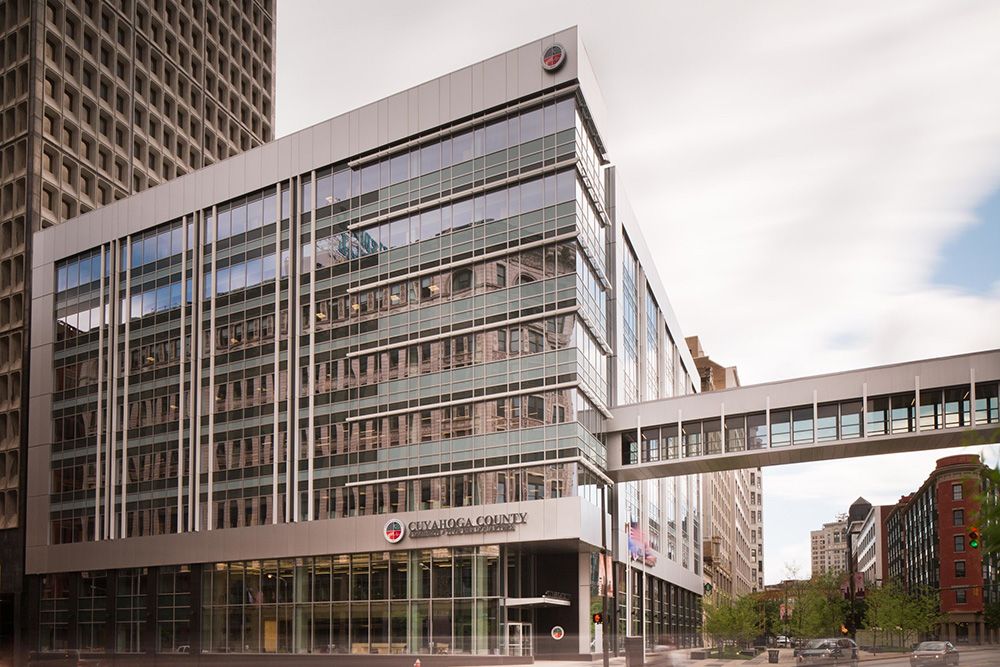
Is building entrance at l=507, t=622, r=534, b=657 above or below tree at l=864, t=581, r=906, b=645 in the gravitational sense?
above

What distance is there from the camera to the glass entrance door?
56.6 m

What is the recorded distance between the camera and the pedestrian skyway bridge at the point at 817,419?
51.8m

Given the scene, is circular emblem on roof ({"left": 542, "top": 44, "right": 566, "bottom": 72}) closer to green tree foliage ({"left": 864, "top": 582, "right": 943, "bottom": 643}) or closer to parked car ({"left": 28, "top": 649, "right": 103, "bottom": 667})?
parked car ({"left": 28, "top": 649, "right": 103, "bottom": 667})

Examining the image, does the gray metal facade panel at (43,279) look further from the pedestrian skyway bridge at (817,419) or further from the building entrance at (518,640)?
the building entrance at (518,640)

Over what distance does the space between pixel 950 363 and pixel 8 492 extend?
69.5m

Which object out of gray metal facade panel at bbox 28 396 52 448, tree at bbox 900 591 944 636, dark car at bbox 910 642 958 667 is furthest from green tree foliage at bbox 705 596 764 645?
gray metal facade panel at bbox 28 396 52 448

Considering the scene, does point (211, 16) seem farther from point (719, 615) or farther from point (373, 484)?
point (719, 615)

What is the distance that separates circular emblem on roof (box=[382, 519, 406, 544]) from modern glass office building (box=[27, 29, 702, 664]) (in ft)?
0.56

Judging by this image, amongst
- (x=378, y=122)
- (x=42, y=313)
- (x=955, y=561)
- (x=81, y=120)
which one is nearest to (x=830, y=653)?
(x=378, y=122)

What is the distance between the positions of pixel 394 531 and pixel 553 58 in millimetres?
28149

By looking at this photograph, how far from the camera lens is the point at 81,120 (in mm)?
91812

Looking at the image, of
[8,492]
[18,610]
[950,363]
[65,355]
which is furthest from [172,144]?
[950,363]

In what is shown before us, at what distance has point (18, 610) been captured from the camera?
78.7 m

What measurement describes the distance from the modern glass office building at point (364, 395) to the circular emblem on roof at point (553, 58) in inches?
5.9
